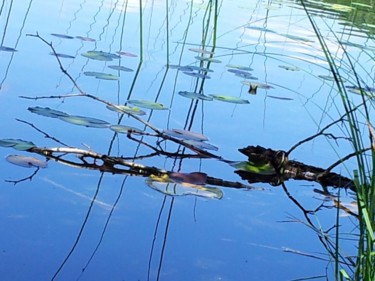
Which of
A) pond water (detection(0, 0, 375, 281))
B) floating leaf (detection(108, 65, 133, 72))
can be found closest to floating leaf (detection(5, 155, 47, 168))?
pond water (detection(0, 0, 375, 281))

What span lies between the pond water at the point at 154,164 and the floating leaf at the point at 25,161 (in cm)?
2

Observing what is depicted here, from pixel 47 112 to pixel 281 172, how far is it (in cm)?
65

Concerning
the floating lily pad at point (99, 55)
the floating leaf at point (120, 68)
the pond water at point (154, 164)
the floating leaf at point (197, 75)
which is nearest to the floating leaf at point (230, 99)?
the pond water at point (154, 164)

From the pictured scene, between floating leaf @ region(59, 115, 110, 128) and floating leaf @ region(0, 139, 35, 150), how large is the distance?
0.81 feet

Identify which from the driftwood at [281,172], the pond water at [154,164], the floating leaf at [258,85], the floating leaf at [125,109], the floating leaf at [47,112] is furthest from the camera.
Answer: the floating leaf at [258,85]

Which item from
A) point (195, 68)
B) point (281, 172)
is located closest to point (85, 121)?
point (281, 172)

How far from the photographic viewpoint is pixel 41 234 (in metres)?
1.48

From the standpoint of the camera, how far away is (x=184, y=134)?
7.00ft

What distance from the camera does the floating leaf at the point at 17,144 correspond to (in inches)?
72.6

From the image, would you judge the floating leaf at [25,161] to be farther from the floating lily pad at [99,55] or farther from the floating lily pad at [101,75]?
the floating lily pad at [99,55]

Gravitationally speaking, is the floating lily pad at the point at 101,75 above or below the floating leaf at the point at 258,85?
below

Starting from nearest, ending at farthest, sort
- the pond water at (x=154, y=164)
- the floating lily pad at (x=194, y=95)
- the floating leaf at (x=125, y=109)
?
the pond water at (x=154, y=164) → the floating leaf at (x=125, y=109) → the floating lily pad at (x=194, y=95)

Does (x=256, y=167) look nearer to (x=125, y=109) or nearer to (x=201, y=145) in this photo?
(x=201, y=145)

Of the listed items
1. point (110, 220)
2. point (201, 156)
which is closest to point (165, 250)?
point (110, 220)
